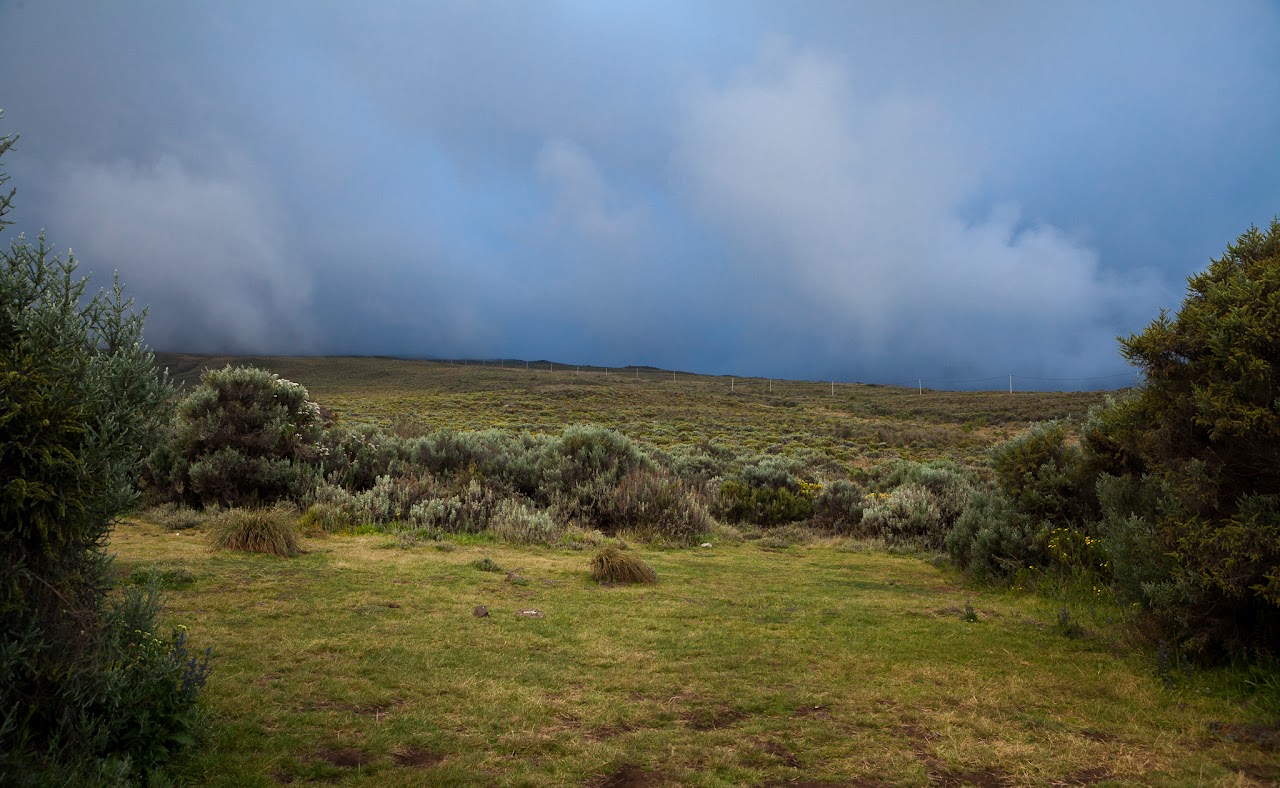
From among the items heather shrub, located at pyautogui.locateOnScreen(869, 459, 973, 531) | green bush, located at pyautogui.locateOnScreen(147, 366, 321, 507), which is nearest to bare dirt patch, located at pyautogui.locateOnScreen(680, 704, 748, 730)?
heather shrub, located at pyautogui.locateOnScreen(869, 459, 973, 531)

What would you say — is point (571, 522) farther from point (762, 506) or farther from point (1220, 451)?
point (1220, 451)

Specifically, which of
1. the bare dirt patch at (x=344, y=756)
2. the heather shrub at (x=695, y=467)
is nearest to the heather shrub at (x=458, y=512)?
the heather shrub at (x=695, y=467)

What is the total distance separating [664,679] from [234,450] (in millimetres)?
9332

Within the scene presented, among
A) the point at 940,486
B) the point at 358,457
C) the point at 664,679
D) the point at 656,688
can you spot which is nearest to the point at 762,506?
the point at 940,486

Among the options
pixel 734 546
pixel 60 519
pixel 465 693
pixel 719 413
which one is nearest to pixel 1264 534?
pixel 465 693

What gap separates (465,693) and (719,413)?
4357 centimetres

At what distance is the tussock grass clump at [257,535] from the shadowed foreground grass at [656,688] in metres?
0.30

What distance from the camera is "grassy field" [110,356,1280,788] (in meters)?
3.83

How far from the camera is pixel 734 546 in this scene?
1187cm

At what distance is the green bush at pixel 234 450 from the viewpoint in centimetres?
1152

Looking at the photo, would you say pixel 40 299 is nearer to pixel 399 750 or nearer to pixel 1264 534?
pixel 399 750

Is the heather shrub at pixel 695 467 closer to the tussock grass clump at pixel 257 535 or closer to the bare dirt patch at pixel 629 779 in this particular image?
the tussock grass clump at pixel 257 535

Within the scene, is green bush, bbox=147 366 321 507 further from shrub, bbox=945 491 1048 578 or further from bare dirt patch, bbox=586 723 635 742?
shrub, bbox=945 491 1048 578

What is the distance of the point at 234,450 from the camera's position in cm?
1174
